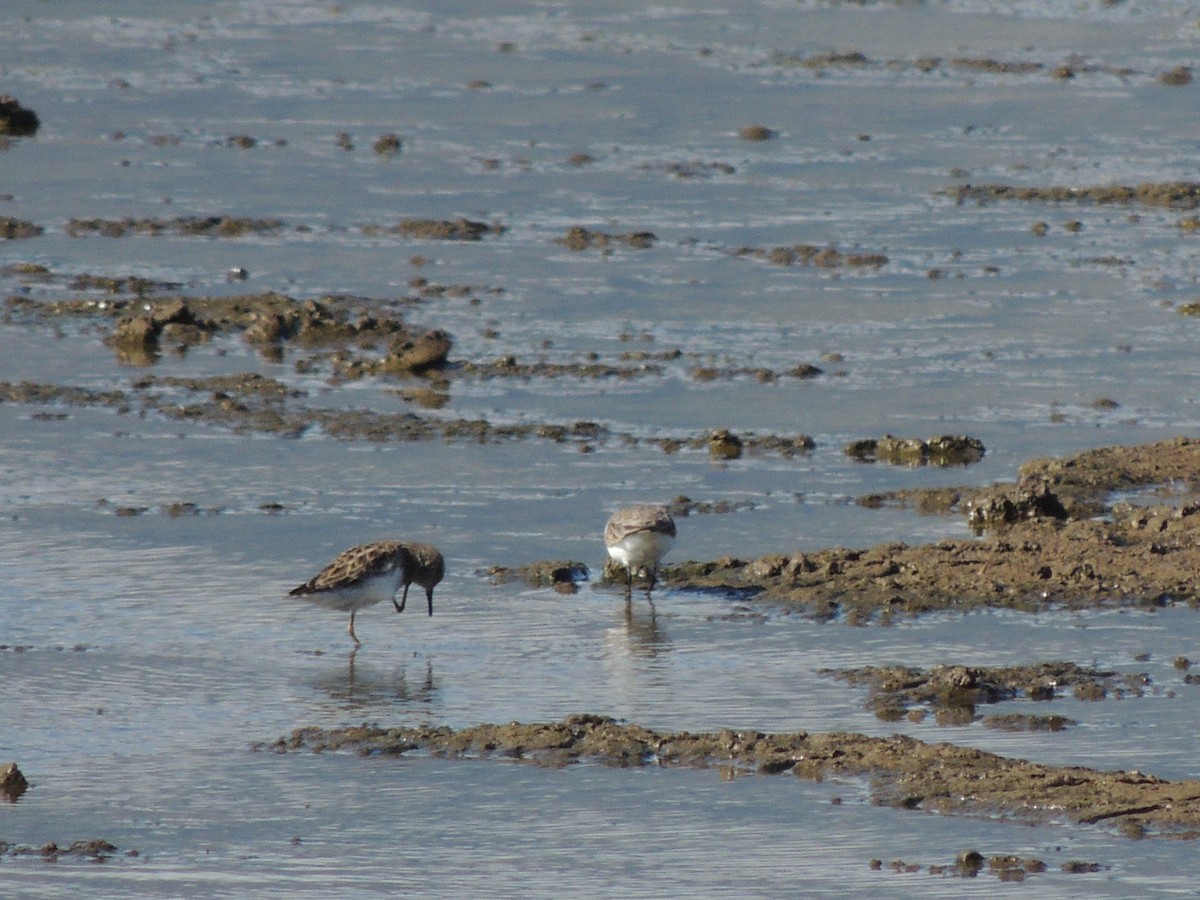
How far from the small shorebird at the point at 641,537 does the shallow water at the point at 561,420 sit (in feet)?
0.91

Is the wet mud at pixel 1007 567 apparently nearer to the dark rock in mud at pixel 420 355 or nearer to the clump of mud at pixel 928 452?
the clump of mud at pixel 928 452

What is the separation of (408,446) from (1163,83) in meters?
18.1

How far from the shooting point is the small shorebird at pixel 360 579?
41.6ft

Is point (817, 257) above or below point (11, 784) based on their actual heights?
above

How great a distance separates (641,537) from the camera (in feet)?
43.2

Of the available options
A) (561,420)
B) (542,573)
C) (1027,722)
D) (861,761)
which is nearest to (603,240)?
(561,420)

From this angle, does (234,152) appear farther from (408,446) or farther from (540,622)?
(540,622)

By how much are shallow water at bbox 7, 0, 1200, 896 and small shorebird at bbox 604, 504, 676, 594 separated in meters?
0.28

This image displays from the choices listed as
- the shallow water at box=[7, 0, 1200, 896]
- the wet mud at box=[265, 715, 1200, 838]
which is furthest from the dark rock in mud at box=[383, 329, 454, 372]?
the wet mud at box=[265, 715, 1200, 838]

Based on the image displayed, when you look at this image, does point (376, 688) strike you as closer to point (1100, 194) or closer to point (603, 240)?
point (603, 240)

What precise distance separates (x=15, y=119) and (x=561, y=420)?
44.7ft

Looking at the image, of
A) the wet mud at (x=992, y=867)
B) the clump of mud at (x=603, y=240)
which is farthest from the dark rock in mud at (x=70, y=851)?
the clump of mud at (x=603, y=240)

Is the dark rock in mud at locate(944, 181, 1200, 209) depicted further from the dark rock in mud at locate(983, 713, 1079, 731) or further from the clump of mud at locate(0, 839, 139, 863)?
the clump of mud at locate(0, 839, 139, 863)

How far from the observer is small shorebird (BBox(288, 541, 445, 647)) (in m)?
12.7
